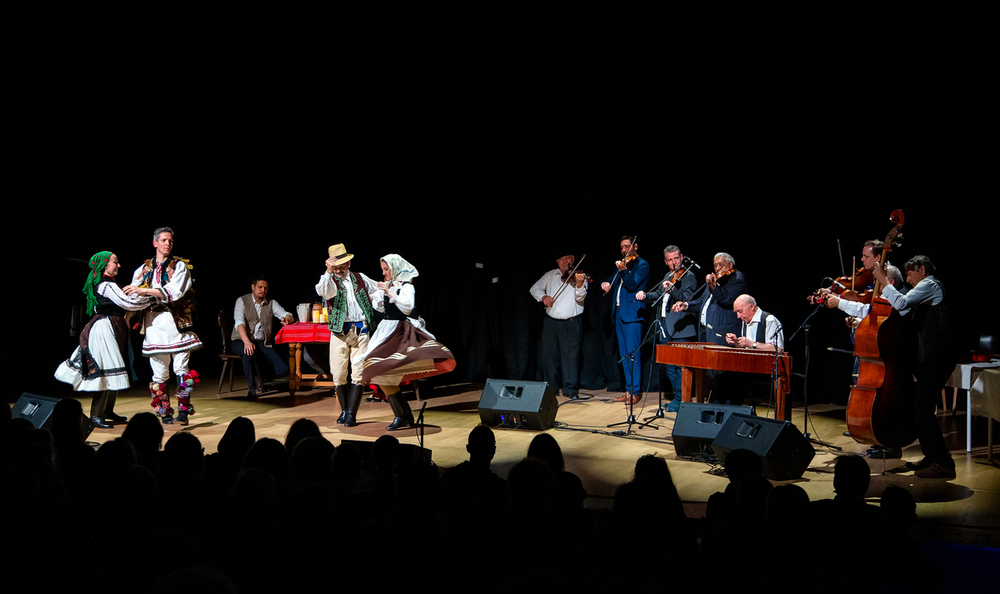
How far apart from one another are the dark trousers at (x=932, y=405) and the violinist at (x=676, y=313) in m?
2.91

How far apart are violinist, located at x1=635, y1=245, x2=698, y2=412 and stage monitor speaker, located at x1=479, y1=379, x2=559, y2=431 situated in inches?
67.1

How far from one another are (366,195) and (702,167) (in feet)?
15.0

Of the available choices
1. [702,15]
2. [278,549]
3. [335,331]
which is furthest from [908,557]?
[702,15]

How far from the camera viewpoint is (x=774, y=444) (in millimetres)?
4156

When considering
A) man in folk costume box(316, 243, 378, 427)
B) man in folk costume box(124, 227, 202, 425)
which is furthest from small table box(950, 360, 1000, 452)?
man in folk costume box(124, 227, 202, 425)

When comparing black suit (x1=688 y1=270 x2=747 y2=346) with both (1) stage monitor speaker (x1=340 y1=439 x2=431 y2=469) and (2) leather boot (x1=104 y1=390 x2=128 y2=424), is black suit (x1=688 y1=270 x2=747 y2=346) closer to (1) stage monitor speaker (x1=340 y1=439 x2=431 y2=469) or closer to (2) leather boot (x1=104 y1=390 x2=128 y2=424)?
(1) stage monitor speaker (x1=340 y1=439 x2=431 y2=469)

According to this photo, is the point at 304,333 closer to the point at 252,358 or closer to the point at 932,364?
the point at 252,358

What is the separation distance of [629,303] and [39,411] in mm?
5522

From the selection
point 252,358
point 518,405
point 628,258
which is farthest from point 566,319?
point 252,358

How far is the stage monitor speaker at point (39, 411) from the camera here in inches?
182

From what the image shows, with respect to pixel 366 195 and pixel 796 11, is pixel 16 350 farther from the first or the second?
pixel 796 11

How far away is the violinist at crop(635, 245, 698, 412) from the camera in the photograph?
7.28 m

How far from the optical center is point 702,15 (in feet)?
22.4

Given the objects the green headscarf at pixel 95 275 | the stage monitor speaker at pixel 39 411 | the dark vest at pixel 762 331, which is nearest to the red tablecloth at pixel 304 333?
the green headscarf at pixel 95 275
